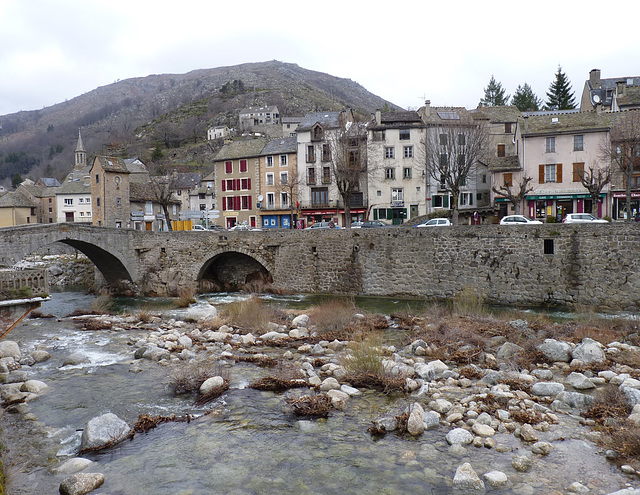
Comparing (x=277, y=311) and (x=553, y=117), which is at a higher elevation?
(x=553, y=117)

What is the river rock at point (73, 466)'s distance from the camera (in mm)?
6925

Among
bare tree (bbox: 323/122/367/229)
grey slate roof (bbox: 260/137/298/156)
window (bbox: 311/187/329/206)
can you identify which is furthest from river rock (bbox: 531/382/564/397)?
grey slate roof (bbox: 260/137/298/156)

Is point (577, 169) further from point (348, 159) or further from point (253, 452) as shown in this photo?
point (253, 452)

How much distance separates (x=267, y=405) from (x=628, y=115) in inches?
1580

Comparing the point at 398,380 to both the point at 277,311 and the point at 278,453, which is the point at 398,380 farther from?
the point at 277,311

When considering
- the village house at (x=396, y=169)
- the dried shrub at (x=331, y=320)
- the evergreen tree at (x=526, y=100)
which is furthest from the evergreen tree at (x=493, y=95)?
the dried shrub at (x=331, y=320)

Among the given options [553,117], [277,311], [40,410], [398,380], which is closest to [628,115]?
[553,117]

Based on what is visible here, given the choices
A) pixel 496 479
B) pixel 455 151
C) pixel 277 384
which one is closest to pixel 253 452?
pixel 277 384

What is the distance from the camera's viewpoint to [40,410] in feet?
30.3

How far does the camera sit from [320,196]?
48062 millimetres

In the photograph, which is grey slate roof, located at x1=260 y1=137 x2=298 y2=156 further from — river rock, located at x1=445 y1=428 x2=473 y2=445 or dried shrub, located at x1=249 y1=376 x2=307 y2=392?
river rock, located at x1=445 y1=428 x2=473 y2=445

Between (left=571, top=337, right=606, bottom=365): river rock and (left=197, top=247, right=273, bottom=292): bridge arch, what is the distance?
63.9 feet

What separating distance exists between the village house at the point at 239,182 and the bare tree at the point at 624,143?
31996 mm

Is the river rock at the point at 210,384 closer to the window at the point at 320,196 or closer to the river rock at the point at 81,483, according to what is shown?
the river rock at the point at 81,483
